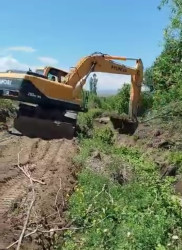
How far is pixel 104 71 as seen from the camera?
64.7 ft

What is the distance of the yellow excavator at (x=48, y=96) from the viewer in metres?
16.8

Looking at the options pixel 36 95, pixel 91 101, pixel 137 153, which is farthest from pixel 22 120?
pixel 91 101

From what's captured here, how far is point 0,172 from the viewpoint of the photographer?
10.8m

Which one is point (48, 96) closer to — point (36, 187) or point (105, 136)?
point (105, 136)

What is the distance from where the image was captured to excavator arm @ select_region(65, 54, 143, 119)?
60.8 feet

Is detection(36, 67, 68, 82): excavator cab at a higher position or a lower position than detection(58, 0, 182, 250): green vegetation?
higher

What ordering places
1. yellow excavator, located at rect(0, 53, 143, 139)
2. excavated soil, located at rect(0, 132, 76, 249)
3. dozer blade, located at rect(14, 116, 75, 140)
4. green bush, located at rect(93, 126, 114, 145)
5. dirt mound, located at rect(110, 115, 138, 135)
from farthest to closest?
dirt mound, located at rect(110, 115, 138, 135) → green bush, located at rect(93, 126, 114, 145) → dozer blade, located at rect(14, 116, 75, 140) → yellow excavator, located at rect(0, 53, 143, 139) → excavated soil, located at rect(0, 132, 76, 249)

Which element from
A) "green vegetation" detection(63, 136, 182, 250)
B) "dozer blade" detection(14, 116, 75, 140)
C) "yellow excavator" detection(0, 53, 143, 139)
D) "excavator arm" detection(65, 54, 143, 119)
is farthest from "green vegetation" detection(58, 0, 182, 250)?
"excavator arm" detection(65, 54, 143, 119)

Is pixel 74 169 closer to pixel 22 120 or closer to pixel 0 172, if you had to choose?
pixel 0 172

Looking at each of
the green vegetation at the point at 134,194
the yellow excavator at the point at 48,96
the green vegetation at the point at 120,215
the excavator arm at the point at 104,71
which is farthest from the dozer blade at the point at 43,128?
the green vegetation at the point at 120,215

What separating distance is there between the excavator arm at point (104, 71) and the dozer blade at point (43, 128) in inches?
50.9

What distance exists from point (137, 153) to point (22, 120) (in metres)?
4.00

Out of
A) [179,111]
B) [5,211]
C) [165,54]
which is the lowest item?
[5,211]

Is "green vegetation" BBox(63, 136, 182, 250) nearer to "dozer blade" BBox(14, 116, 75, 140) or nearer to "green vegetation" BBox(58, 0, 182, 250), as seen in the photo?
"green vegetation" BBox(58, 0, 182, 250)
